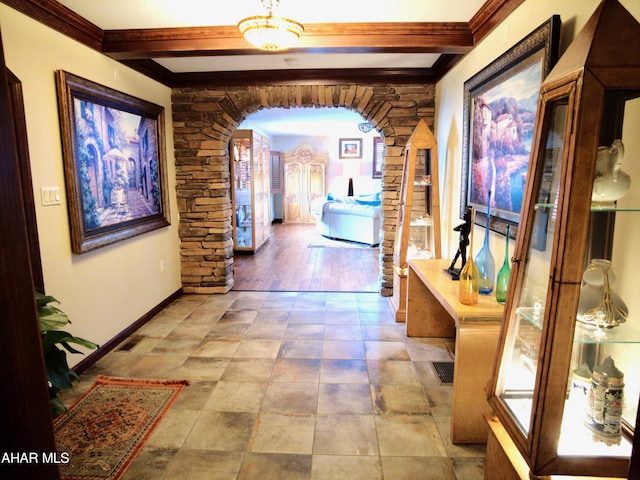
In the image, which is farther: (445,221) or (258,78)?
(258,78)

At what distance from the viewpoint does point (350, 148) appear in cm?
1044

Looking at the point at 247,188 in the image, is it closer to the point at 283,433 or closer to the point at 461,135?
the point at 461,135

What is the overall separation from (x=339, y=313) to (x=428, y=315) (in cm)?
90

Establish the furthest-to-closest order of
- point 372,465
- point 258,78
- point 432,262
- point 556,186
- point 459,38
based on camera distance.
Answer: point 258,78 < point 432,262 < point 459,38 < point 372,465 < point 556,186

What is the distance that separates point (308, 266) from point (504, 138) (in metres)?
3.77

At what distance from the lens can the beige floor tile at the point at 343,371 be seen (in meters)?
2.59

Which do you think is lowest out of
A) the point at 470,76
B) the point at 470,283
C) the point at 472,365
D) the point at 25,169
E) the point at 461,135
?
the point at 472,365

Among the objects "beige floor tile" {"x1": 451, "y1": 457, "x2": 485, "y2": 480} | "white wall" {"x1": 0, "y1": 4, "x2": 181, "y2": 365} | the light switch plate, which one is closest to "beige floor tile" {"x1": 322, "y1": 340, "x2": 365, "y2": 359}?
"beige floor tile" {"x1": 451, "y1": 457, "x2": 485, "y2": 480}

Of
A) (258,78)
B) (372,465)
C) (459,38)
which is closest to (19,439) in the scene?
(372,465)

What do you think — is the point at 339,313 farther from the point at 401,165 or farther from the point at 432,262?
the point at 401,165

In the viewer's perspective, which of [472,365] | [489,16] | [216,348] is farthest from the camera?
[216,348]

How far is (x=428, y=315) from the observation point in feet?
10.7

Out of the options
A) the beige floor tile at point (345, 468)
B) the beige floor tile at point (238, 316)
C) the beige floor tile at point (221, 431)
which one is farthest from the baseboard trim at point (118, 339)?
the beige floor tile at point (345, 468)

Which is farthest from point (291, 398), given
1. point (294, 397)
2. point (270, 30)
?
point (270, 30)
